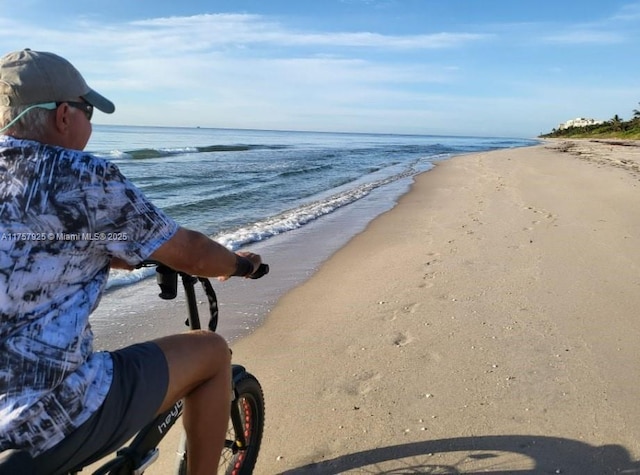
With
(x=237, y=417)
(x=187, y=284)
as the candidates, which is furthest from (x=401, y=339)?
(x=187, y=284)

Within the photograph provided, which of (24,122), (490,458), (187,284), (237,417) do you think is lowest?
(490,458)

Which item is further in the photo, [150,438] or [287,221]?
[287,221]

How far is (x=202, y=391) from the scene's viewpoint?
1.94m

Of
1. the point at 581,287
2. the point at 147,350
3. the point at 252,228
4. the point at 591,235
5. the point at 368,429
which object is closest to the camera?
the point at 147,350

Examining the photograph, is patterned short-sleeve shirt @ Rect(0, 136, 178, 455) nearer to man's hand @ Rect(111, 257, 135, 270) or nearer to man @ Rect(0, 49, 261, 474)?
man @ Rect(0, 49, 261, 474)

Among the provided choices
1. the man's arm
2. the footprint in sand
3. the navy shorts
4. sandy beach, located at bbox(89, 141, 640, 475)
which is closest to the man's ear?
the man's arm

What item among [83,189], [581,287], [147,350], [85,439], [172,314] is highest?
[83,189]

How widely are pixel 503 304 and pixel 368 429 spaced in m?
2.29

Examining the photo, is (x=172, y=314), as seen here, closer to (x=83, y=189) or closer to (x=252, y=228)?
(x=83, y=189)

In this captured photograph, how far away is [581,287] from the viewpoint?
5.08 meters

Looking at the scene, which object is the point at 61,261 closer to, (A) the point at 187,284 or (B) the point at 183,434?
(A) the point at 187,284

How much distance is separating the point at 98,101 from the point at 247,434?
1713 mm

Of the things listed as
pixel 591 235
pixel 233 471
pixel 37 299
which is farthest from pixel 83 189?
pixel 591 235

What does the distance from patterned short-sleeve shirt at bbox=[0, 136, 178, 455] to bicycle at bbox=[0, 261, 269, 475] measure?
0.55 ft
